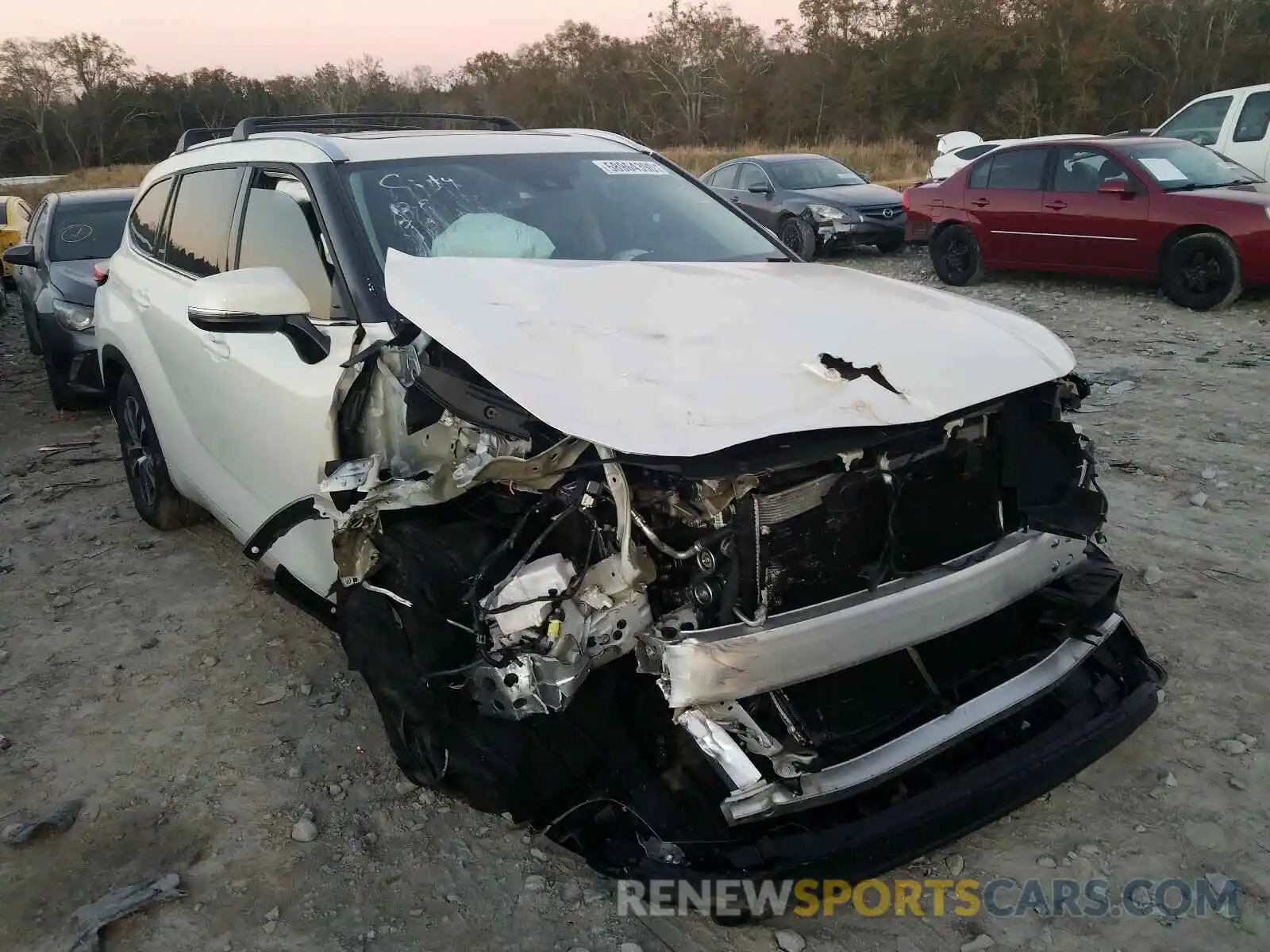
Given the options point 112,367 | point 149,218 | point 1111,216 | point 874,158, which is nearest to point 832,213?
point 1111,216

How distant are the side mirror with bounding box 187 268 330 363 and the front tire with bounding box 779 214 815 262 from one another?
385 inches

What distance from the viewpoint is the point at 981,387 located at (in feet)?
7.77

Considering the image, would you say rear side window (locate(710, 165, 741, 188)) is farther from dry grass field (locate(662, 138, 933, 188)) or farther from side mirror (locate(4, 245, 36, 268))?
dry grass field (locate(662, 138, 933, 188))

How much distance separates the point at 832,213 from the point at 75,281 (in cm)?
840

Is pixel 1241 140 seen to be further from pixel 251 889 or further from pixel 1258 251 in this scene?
pixel 251 889

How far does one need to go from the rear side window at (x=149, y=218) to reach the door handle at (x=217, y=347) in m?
1.15

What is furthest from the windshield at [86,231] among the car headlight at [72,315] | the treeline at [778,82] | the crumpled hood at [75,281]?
the treeline at [778,82]

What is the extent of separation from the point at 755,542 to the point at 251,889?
5.22 feet

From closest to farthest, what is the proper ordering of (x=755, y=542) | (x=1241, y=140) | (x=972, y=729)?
(x=755, y=542)
(x=972, y=729)
(x=1241, y=140)

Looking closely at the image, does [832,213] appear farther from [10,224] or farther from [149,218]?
[10,224]

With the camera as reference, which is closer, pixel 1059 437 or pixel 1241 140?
pixel 1059 437

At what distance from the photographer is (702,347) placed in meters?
2.37

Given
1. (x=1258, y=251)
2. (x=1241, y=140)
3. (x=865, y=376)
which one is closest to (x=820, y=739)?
(x=865, y=376)

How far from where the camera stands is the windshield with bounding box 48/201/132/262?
7.87m
